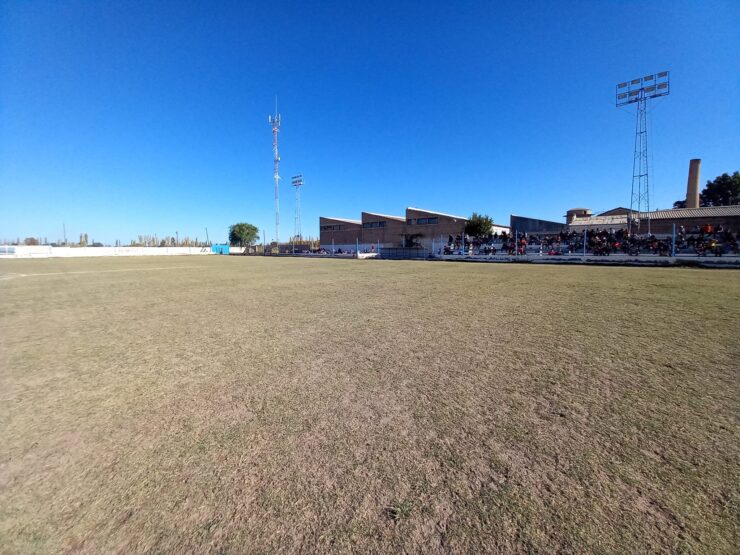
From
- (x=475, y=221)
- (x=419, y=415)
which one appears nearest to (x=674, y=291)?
(x=419, y=415)

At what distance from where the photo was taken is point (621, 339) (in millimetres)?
3770

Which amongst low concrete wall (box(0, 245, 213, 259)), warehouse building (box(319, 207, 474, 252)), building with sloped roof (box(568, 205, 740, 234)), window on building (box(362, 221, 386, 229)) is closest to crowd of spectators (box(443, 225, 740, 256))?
building with sloped roof (box(568, 205, 740, 234))

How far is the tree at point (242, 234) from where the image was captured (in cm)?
7625

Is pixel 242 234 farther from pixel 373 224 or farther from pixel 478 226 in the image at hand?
pixel 478 226

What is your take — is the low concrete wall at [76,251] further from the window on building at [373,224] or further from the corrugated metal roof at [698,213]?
the corrugated metal roof at [698,213]

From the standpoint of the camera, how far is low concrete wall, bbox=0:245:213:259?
38969mm

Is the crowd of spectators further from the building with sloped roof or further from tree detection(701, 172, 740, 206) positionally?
tree detection(701, 172, 740, 206)

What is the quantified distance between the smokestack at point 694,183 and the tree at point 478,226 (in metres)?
20.0

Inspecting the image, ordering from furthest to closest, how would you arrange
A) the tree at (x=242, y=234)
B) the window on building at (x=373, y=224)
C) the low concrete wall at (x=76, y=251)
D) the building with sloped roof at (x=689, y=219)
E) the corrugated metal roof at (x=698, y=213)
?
1. the tree at (x=242, y=234)
2. the window on building at (x=373, y=224)
3. the low concrete wall at (x=76, y=251)
4. the corrugated metal roof at (x=698, y=213)
5. the building with sloped roof at (x=689, y=219)

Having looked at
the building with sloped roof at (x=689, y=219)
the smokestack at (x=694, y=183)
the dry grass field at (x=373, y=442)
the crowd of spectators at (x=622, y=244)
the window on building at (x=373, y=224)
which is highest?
the smokestack at (x=694, y=183)

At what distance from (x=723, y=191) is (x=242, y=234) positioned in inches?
3452

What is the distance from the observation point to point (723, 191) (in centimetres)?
4503

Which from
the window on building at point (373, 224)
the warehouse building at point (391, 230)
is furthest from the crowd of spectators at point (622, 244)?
the window on building at point (373, 224)

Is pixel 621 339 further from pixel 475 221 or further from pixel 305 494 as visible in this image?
pixel 475 221
